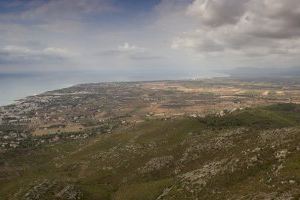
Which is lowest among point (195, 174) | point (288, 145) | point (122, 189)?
point (122, 189)

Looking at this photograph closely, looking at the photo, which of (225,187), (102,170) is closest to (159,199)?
(225,187)

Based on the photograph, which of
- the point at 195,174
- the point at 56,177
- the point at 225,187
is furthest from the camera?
the point at 56,177

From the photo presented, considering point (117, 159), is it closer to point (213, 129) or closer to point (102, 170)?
point (102, 170)

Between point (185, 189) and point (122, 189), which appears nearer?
point (185, 189)

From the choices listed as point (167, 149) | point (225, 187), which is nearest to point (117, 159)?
point (167, 149)

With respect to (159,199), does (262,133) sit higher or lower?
higher

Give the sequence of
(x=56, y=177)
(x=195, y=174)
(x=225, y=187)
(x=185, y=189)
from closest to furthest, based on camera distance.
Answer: (x=225, y=187) < (x=185, y=189) < (x=195, y=174) < (x=56, y=177)
